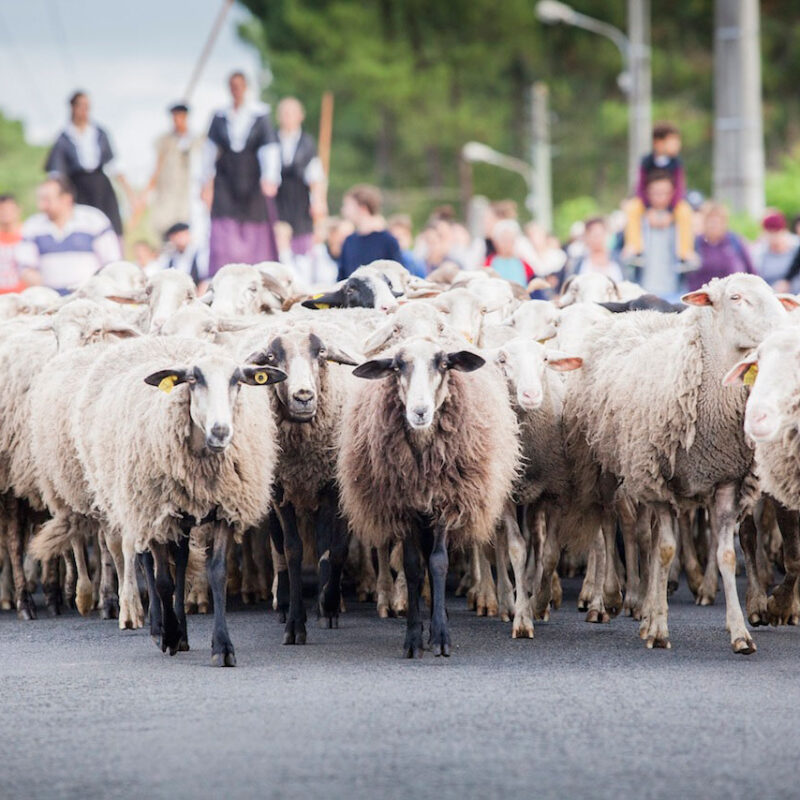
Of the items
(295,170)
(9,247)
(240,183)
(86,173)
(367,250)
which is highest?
(295,170)

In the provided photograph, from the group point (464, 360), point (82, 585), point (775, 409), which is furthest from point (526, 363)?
point (82, 585)

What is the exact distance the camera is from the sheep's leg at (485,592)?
35.9ft

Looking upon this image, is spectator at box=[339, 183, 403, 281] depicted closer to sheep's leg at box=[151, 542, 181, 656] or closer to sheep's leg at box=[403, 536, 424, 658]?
sheep's leg at box=[403, 536, 424, 658]

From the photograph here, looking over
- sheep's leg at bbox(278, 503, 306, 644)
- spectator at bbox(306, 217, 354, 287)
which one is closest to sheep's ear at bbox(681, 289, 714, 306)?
sheep's leg at bbox(278, 503, 306, 644)

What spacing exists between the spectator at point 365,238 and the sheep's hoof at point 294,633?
17.5ft

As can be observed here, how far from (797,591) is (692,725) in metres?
3.59

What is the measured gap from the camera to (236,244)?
16.9m

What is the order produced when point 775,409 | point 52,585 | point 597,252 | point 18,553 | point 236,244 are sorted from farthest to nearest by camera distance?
point 236,244 → point 597,252 → point 18,553 → point 52,585 → point 775,409

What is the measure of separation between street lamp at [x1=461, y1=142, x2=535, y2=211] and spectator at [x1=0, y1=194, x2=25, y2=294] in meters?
29.5

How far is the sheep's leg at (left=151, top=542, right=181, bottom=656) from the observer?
9.11m

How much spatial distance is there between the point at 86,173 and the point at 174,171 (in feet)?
11.0

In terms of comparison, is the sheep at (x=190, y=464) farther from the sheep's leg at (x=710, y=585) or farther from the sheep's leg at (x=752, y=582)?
the sheep's leg at (x=710, y=585)

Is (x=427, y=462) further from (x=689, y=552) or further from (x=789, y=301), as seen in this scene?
(x=689, y=552)

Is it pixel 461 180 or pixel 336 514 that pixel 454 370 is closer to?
pixel 336 514
